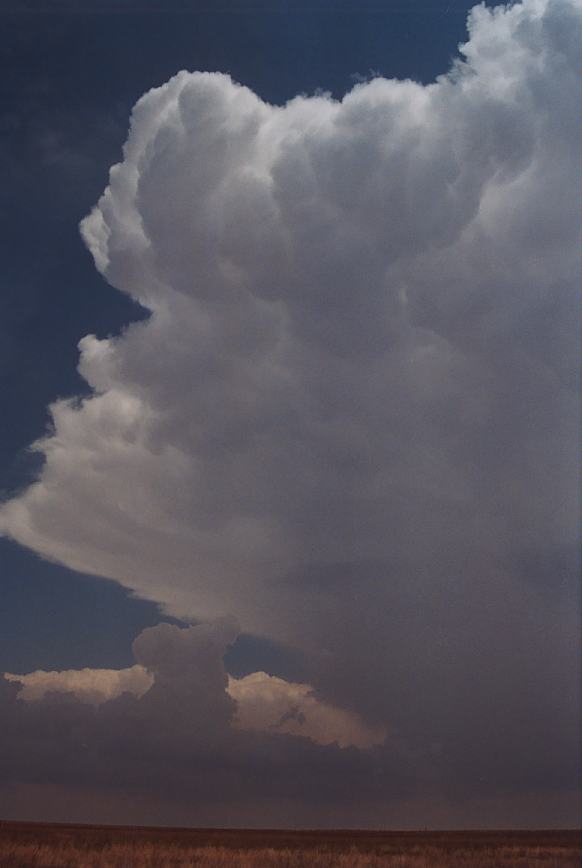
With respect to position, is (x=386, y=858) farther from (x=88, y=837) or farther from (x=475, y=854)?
(x=88, y=837)

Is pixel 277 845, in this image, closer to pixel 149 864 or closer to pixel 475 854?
pixel 475 854

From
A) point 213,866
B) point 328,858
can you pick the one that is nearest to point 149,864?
point 213,866

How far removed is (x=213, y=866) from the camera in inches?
1061

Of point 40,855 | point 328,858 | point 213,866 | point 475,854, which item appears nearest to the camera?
point 213,866

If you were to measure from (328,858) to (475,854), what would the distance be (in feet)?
24.8

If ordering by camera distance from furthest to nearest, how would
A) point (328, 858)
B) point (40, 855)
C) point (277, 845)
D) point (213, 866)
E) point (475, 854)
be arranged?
point (277, 845)
point (475, 854)
point (328, 858)
point (40, 855)
point (213, 866)

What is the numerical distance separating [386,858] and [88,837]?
16.4m

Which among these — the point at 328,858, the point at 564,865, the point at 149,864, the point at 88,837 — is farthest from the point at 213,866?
the point at 88,837

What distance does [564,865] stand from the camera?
1186 inches

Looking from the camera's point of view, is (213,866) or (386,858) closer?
(213,866)

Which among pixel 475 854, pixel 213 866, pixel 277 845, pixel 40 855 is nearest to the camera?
pixel 213 866

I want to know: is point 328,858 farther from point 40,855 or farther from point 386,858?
point 40,855

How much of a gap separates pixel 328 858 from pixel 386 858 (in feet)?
8.15

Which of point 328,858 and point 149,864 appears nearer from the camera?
point 149,864
